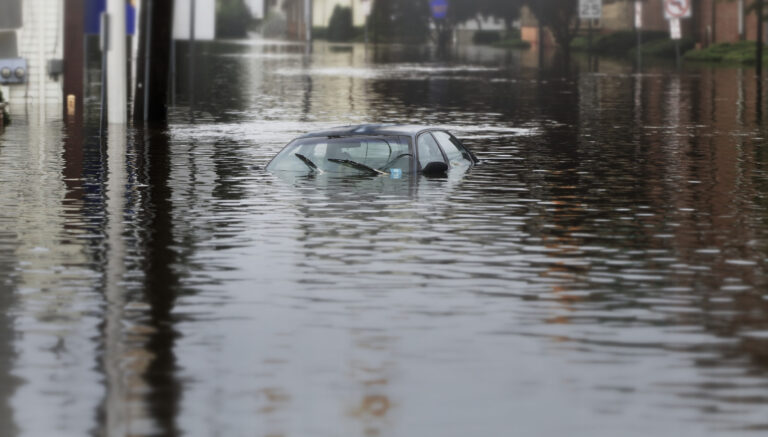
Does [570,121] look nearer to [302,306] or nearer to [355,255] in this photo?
[355,255]

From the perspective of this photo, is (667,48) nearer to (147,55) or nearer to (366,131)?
(147,55)

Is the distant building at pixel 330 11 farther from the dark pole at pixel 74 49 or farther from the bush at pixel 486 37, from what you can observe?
the dark pole at pixel 74 49

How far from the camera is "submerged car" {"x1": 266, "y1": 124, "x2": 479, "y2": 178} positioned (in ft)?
72.3

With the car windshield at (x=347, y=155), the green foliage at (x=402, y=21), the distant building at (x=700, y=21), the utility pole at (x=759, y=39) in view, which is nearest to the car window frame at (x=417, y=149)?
A: the car windshield at (x=347, y=155)

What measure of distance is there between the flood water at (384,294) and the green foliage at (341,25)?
125m

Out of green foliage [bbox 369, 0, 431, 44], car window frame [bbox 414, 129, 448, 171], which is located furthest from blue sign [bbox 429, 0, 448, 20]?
car window frame [bbox 414, 129, 448, 171]

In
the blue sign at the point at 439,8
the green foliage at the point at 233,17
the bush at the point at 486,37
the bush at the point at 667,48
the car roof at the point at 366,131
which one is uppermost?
the green foliage at the point at 233,17

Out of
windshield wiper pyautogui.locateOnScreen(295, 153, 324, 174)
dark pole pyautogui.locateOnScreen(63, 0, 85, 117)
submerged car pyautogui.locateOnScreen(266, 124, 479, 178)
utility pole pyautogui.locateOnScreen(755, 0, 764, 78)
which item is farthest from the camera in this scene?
utility pole pyautogui.locateOnScreen(755, 0, 764, 78)

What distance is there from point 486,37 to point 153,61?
364 ft

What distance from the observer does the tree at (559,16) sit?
339 ft

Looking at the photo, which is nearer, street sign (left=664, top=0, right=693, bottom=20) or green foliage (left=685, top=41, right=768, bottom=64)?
street sign (left=664, top=0, right=693, bottom=20)

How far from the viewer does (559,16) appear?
342ft

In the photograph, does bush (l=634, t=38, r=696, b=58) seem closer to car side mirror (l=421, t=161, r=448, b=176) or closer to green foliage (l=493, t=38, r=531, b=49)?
green foliage (l=493, t=38, r=531, b=49)

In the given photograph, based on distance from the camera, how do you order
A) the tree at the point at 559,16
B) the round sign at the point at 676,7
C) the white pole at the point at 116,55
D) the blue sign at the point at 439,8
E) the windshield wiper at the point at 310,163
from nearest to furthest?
the windshield wiper at the point at 310,163 → the white pole at the point at 116,55 → the round sign at the point at 676,7 → the tree at the point at 559,16 → the blue sign at the point at 439,8
